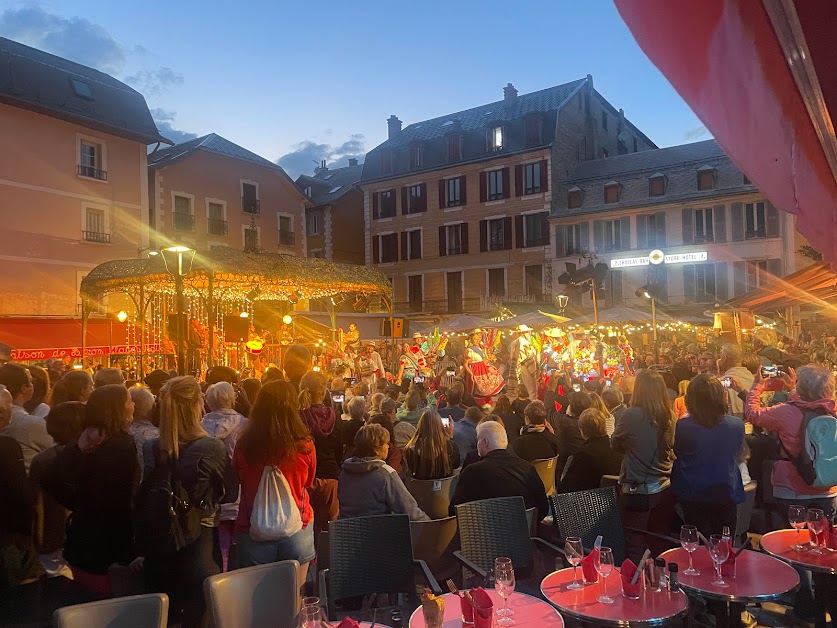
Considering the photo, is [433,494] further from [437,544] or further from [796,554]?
[796,554]

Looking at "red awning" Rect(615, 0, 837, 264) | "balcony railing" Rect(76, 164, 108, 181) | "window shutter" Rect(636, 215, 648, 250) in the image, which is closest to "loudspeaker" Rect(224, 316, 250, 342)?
"balcony railing" Rect(76, 164, 108, 181)

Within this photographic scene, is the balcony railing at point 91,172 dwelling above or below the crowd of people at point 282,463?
above

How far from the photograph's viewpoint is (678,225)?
27531 millimetres

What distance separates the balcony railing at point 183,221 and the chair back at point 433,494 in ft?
74.7

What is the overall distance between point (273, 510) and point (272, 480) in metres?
0.16

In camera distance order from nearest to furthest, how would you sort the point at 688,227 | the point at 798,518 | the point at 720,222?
the point at 798,518, the point at 720,222, the point at 688,227

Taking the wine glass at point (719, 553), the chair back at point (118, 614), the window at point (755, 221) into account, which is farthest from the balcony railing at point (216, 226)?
the wine glass at point (719, 553)

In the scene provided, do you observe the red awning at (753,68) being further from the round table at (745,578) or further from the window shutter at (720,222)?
the window shutter at (720,222)

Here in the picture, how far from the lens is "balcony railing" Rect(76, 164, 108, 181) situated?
2073 centimetres

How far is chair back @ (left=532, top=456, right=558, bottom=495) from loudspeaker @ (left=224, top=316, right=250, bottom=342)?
9892 mm

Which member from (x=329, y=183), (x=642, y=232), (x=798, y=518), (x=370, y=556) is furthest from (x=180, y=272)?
(x=329, y=183)

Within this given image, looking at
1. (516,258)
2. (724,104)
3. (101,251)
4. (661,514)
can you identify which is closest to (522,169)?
(516,258)

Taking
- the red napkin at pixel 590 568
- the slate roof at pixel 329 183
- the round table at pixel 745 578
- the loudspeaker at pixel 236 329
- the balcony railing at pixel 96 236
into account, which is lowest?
the round table at pixel 745 578

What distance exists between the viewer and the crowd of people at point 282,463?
3484mm
